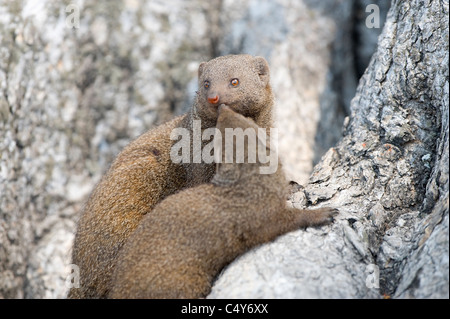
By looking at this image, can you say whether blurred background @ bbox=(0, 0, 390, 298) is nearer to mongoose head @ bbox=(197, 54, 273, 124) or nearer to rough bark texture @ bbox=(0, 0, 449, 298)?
rough bark texture @ bbox=(0, 0, 449, 298)

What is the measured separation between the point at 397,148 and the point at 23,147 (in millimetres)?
4336

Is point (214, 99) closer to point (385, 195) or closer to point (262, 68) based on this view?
point (262, 68)

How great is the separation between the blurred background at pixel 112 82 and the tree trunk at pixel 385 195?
7.08 ft

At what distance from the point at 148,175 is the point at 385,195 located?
6.49ft

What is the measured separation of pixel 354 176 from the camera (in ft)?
15.0

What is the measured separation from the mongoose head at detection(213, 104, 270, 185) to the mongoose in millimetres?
669

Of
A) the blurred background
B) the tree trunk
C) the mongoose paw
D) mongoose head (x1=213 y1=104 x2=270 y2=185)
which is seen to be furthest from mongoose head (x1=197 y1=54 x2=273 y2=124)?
the blurred background

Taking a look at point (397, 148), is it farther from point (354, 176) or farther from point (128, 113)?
point (128, 113)

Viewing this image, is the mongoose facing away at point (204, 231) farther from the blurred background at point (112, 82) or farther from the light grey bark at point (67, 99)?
the blurred background at point (112, 82)

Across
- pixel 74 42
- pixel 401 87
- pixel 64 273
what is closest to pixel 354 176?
pixel 401 87

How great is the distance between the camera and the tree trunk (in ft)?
11.4

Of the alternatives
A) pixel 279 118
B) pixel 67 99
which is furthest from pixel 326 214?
pixel 67 99

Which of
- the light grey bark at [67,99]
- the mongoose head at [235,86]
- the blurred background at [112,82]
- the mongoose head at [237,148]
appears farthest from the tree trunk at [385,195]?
the light grey bark at [67,99]
